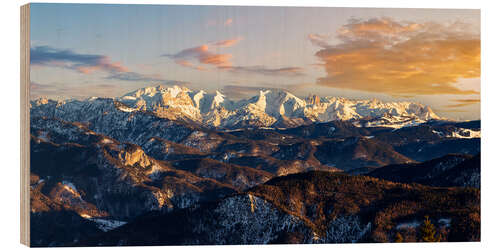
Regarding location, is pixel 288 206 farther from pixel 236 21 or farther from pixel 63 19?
pixel 63 19

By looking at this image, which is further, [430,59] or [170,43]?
[170,43]

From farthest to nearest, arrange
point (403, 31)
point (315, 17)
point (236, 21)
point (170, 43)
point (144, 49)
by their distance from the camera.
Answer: point (144, 49), point (170, 43), point (403, 31), point (236, 21), point (315, 17)

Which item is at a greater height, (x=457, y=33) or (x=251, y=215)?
(x=457, y=33)

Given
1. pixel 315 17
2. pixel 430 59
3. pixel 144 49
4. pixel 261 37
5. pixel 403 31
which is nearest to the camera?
pixel 315 17

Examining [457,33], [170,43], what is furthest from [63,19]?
[457,33]

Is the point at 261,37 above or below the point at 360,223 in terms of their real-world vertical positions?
above

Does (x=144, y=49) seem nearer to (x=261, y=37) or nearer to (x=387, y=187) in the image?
(x=261, y=37)

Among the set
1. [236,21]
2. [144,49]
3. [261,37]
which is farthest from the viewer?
[144,49]

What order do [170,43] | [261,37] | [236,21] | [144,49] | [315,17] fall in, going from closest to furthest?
[315,17] < [236,21] < [261,37] < [170,43] < [144,49]

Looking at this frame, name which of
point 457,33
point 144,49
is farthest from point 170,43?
point 457,33
